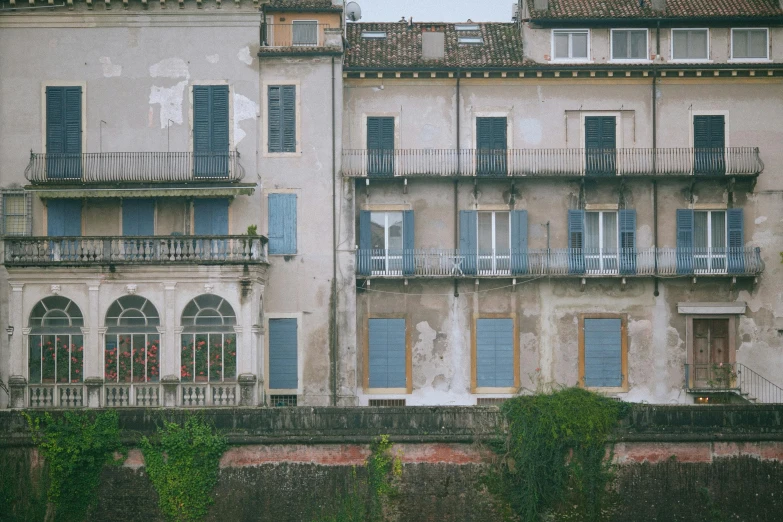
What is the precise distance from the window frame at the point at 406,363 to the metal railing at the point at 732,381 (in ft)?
32.3

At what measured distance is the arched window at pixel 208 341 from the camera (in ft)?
121

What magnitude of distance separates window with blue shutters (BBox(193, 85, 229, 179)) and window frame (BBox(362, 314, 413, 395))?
25.5ft

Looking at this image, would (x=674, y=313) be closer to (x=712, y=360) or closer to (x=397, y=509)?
(x=712, y=360)

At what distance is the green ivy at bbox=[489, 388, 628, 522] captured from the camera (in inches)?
1276

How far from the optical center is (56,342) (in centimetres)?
3681

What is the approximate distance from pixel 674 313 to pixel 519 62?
10.6 meters

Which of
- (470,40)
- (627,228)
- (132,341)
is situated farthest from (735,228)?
(132,341)

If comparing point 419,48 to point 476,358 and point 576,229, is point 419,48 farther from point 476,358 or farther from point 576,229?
point 476,358

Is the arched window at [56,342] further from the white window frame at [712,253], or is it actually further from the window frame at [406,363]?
the white window frame at [712,253]

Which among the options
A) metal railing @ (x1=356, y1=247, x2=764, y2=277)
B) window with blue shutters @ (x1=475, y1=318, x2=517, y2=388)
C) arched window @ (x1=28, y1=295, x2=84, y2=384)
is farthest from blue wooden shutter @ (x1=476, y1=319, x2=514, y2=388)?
arched window @ (x1=28, y1=295, x2=84, y2=384)

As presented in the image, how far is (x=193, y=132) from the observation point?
132 ft

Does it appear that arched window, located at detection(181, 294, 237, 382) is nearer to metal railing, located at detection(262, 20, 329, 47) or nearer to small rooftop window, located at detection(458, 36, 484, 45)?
metal railing, located at detection(262, 20, 329, 47)

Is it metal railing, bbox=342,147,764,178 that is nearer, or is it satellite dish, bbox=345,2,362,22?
metal railing, bbox=342,147,764,178

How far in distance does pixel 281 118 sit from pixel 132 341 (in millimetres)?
9481
